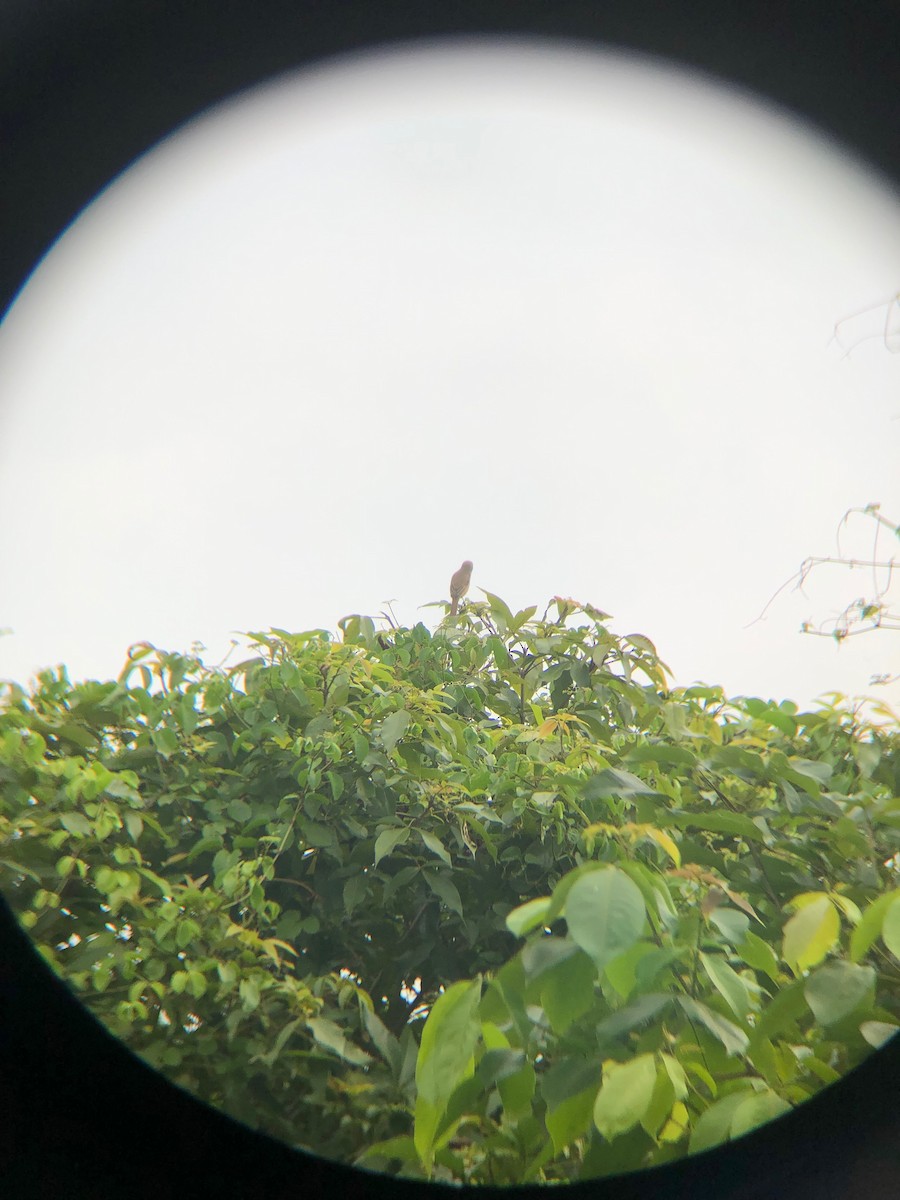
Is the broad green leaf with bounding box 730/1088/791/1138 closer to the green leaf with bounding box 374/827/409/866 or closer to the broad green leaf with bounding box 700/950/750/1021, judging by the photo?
the broad green leaf with bounding box 700/950/750/1021

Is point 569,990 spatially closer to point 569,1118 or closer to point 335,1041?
point 569,1118

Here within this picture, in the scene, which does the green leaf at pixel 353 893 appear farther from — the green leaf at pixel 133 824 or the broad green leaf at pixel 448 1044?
the broad green leaf at pixel 448 1044

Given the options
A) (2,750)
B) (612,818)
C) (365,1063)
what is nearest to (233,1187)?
(365,1063)

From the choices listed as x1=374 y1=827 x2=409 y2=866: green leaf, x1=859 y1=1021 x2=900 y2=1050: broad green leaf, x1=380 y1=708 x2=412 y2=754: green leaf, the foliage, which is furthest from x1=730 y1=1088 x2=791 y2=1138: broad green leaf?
x1=380 y1=708 x2=412 y2=754: green leaf

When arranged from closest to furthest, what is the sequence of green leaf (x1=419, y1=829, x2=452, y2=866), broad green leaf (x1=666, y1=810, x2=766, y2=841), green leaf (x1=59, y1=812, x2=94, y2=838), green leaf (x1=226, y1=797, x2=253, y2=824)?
1. broad green leaf (x1=666, y1=810, x2=766, y2=841)
2. green leaf (x1=59, y1=812, x2=94, y2=838)
3. green leaf (x1=419, y1=829, x2=452, y2=866)
4. green leaf (x1=226, y1=797, x2=253, y2=824)

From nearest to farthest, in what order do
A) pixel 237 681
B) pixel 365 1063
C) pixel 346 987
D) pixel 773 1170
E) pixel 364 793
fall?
1. pixel 773 1170
2. pixel 365 1063
3. pixel 346 987
4. pixel 364 793
5. pixel 237 681

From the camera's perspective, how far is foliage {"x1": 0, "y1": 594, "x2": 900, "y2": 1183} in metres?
0.68

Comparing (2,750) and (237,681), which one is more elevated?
(237,681)

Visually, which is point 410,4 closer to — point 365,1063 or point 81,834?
point 81,834

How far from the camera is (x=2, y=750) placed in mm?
1156

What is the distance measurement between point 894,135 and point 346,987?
1.24 metres

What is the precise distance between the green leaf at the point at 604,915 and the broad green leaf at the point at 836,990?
19cm

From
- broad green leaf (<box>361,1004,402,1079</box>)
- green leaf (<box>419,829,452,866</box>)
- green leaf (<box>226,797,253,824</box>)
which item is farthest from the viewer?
green leaf (<box>226,797,253,824</box>)

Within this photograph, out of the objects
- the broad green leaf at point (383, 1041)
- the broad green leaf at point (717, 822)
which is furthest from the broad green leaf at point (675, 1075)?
the broad green leaf at point (383, 1041)
